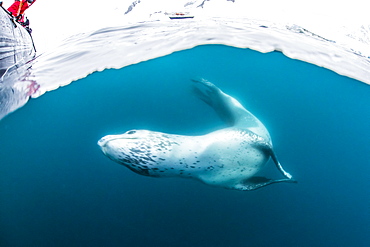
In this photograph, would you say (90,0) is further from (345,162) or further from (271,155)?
(345,162)

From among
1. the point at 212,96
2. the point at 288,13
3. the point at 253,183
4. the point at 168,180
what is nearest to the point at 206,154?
the point at 168,180

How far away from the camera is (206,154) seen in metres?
2.97

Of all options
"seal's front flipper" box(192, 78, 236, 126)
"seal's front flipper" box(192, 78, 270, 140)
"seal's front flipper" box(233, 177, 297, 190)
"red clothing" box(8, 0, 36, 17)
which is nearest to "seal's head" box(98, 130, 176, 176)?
"seal's front flipper" box(233, 177, 297, 190)

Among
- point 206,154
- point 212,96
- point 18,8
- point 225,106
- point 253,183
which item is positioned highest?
point 18,8

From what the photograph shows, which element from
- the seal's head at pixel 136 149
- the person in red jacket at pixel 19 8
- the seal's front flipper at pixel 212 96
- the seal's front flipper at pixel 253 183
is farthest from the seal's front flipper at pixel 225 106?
the person in red jacket at pixel 19 8

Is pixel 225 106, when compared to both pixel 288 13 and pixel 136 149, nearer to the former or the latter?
pixel 136 149

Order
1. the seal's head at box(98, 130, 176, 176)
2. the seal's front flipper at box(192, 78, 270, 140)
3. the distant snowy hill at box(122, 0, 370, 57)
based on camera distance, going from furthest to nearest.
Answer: the distant snowy hill at box(122, 0, 370, 57), the seal's front flipper at box(192, 78, 270, 140), the seal's head at box(98, 130, 176, 176)

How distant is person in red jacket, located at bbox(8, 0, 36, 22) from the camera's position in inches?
190

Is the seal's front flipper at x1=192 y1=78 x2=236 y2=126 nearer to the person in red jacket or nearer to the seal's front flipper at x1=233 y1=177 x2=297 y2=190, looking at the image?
the seal's front flipper at x1=233 y1=177 x2=297 y2=190

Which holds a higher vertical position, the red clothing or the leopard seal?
the red clothing

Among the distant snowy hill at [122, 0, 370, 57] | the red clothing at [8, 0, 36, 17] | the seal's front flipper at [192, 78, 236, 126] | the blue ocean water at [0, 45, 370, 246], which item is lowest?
the blue ocean water at [0, 45, 370, 246]

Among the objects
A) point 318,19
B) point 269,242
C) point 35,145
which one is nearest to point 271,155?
point 269,242

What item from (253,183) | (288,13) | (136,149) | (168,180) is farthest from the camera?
(288,13)

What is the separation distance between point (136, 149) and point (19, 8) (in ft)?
15.0
